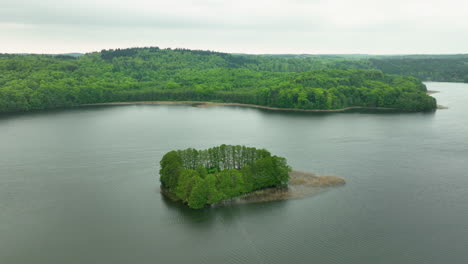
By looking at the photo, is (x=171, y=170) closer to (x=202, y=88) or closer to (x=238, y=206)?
(x=238, y=206)

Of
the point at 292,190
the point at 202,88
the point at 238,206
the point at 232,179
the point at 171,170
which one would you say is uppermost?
the point at 202,88

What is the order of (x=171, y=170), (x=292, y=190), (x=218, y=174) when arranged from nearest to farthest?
(x=218, y=174)
(x=171, y=170)
(x=292, y=190)

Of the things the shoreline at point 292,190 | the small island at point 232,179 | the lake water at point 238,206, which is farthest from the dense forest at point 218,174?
the lake water at point 238,206

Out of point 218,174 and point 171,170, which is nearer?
point 218,174

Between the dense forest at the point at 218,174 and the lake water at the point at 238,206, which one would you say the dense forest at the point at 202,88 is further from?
the dense forest at the point at 218,174

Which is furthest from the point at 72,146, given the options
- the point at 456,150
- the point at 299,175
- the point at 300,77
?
the point at 300,77

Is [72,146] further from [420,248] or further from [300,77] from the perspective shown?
[300,77]

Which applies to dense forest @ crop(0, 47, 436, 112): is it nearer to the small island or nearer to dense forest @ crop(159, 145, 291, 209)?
the small island

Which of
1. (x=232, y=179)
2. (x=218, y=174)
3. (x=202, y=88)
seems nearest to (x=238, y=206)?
(x=232, y=179)
